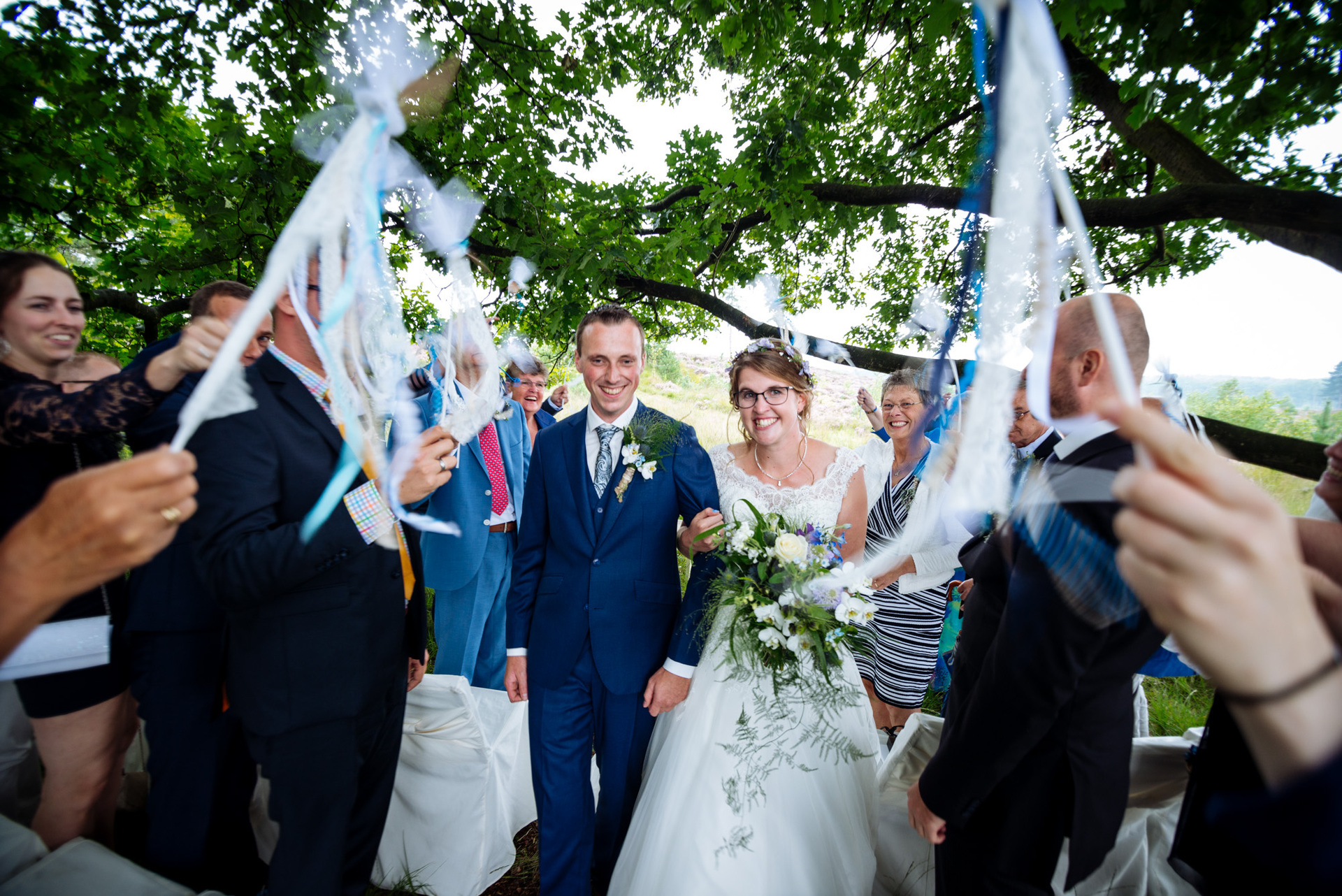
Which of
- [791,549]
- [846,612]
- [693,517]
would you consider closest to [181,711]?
[693,517]

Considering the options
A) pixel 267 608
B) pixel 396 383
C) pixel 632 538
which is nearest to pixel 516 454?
pixel 632 538

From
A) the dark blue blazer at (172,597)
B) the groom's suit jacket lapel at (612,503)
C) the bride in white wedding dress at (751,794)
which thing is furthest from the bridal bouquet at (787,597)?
the dark blue blazer at (172,597)

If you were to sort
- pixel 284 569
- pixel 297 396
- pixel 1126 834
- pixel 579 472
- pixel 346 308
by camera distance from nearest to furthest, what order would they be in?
pixel 346 308, pixel 284 569, pixel 297 396, pixel 1126 834, pixel 579 472

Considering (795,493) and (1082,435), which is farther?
(795,493)

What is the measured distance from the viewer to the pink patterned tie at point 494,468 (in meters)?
3.94

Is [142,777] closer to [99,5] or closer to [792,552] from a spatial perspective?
[792,552]

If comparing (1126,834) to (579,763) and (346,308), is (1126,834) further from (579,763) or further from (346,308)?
(346,308)

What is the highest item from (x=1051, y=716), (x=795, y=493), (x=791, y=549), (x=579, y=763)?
(x=795, y=493)

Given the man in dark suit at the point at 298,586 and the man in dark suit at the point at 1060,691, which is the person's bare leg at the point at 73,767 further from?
the man in dark suit at the point at 1060,691

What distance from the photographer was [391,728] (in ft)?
7.39

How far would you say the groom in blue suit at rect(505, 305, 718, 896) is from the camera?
7.75ft

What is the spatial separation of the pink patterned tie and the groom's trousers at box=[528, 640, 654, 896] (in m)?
1.82

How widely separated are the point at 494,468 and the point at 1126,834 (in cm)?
419

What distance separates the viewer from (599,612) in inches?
93.1
